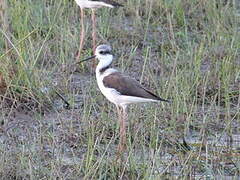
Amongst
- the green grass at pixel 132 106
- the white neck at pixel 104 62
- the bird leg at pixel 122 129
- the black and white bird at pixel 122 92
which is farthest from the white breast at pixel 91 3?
the bird leg at pixel 122 129

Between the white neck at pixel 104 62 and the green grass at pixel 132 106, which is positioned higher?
the white neck at pixel 104 62

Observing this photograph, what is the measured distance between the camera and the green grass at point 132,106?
5.99 m

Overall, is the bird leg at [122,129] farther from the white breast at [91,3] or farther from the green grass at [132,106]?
the white breast at [91,3]

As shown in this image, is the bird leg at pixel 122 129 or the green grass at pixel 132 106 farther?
the bird leg at pixel 122 129

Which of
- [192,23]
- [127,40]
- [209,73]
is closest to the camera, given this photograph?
[209,73]

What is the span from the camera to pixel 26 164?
5734 millimetres

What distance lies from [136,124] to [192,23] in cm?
384

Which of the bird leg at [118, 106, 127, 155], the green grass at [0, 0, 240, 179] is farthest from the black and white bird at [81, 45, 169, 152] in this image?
the green grass at [0, 0, 240, 179]

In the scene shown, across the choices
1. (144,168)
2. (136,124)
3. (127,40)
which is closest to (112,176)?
(144,168)

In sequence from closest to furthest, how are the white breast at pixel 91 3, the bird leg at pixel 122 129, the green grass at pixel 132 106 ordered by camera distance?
the green grass at pixel 132 106
the bird leg at pixel 122 129
the white breast at pixel 91 3

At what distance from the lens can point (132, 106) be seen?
24.1ft

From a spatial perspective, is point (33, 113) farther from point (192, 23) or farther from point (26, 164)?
point (192, 23)

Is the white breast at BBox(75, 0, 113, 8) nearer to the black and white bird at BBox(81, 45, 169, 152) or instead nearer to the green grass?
the green grass

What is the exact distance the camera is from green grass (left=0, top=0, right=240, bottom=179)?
19.7ft
